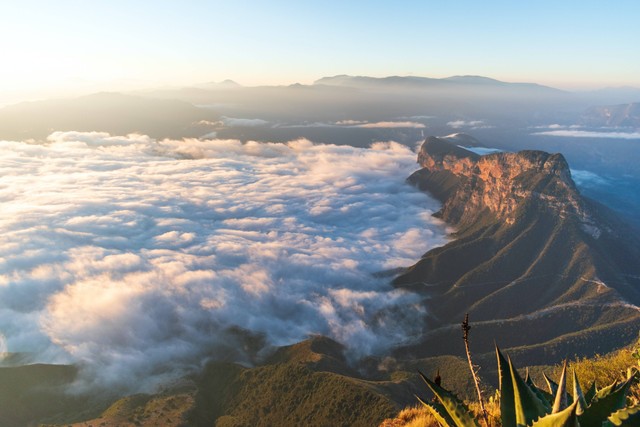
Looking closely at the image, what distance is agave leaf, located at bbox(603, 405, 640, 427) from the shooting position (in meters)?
7.18

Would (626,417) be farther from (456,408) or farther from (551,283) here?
(551,283)

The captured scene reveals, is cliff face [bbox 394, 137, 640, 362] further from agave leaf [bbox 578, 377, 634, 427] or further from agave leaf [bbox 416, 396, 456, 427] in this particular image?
agave leaf [bbox 578, 377, 634, 427]

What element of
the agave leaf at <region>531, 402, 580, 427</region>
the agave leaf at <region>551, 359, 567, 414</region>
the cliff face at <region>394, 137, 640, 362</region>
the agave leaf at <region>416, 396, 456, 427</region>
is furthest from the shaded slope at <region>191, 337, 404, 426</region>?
the agave leaf at <region>531, 402, 580, 427</region>

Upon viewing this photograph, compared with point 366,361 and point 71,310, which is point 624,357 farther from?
point 71,310

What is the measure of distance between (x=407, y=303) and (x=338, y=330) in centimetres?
3496

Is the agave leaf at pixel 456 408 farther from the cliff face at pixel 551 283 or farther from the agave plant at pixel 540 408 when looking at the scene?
the cliff face at pixel 551 283

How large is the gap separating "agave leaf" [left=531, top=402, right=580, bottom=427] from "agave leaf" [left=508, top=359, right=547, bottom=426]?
1683mm

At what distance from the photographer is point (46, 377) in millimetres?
145000

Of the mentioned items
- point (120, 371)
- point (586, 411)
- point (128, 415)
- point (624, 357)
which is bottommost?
point (120, 371)

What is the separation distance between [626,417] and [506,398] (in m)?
2.58

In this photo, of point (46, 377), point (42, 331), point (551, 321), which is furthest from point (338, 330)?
point (42, 331)

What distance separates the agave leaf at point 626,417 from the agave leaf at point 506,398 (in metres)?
2.22

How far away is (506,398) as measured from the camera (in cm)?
944

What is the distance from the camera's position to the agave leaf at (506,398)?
9.29 metres
